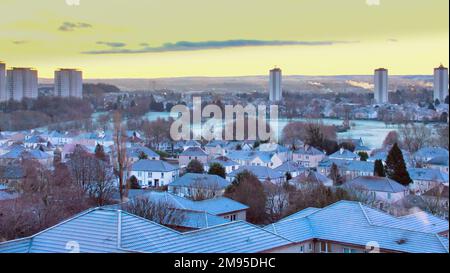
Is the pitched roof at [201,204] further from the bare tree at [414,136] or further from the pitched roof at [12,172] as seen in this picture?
the bare tree at [414,136]

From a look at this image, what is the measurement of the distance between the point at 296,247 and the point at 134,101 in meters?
5.45

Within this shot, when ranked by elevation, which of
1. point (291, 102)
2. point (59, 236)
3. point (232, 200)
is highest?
point (291, 102)

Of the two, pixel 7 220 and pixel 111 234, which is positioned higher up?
pixel 111 234

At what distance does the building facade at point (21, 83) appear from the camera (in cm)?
519

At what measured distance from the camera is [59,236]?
69.5 inches

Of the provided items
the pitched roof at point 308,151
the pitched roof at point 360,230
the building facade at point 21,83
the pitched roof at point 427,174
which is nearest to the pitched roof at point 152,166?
the building facade at point 21,83

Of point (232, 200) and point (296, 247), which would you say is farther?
point (232, 200)

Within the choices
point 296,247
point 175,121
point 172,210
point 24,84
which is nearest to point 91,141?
point 175,121

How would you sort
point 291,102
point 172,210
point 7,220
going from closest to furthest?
point 7,220, point 172,210, point 291,102

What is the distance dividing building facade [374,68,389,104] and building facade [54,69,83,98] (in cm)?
265

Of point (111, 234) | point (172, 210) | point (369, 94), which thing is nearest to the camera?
point (111, 234)

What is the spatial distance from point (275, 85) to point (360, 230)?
265cm

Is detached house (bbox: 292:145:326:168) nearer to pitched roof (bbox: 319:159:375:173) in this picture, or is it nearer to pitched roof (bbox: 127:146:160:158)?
pitched roof (bbox: 319:159:375:173)

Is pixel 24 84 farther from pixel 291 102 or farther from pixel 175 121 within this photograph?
pixel 175 121
